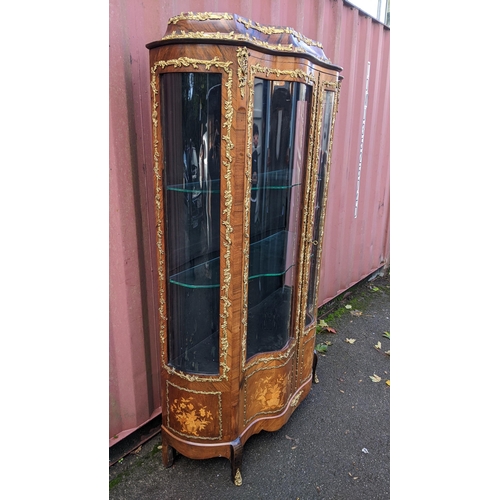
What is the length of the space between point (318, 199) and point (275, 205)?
12.3 inches

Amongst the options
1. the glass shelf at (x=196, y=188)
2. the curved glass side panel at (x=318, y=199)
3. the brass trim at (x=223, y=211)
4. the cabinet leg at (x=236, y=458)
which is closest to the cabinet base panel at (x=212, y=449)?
the cabinet leg at (x=236, y=458)

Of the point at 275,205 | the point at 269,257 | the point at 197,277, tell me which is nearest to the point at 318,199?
the point at 275,205

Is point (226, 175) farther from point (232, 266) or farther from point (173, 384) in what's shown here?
point (173, 384)

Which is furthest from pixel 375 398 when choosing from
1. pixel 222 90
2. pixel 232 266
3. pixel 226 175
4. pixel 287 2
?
pixel 287 2

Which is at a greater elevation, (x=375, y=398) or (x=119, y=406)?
(x=119, y=406)

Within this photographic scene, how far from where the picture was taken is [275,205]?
1754mm

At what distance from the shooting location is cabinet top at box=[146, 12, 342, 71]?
1.25 metres

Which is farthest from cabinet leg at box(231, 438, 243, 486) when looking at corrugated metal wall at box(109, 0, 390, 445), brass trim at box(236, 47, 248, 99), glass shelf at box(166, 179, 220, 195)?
brass trim at box(236, 47, 248, 99)

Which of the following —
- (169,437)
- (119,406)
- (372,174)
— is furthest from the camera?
(372,174)

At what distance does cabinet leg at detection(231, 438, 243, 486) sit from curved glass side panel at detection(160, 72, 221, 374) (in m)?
0.40

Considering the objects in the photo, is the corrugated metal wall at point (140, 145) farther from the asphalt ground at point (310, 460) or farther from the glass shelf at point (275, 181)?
the glass shelf at point (275, 181)

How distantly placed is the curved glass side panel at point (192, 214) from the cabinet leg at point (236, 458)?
1.32 ft

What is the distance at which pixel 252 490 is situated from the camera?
1754 mm

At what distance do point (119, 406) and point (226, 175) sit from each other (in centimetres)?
140
